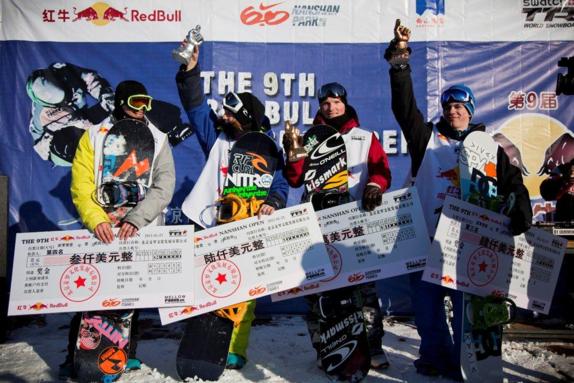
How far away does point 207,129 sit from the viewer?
363 cm

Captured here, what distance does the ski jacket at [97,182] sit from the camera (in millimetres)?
3102

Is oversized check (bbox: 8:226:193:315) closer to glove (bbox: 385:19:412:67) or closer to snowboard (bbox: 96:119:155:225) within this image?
snowboard (bbox: 96:119:155:225)

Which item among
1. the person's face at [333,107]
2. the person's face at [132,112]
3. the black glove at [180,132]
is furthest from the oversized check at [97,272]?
the black glove at [180,132]

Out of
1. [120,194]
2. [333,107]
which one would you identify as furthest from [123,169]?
[333,107]

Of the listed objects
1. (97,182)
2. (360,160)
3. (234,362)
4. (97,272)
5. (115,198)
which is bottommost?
(234,362)

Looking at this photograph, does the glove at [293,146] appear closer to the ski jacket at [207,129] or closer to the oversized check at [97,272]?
the ski jacket at [207,129]

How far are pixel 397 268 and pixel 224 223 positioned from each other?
1.17m

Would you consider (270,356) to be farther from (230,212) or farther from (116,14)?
(116,14)

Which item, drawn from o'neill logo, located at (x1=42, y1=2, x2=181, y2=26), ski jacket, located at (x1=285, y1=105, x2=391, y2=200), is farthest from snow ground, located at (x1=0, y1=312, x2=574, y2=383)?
o'neill logo, located at (x1=42, y1=2, x2=181, y2=26)

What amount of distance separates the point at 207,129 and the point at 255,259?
3.52ft

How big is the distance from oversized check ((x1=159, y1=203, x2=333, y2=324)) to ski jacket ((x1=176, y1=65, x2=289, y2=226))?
224mm

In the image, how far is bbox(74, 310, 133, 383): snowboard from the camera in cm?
310

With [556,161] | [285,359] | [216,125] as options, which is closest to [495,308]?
[285,359]

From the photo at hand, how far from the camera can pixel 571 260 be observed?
473cm
